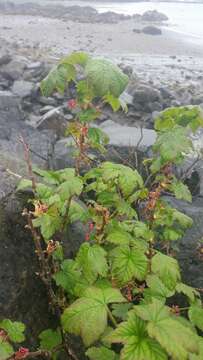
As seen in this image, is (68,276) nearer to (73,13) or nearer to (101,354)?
(101,354)

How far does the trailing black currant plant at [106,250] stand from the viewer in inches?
80.3

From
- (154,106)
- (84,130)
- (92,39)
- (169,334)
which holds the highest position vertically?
(84,130)

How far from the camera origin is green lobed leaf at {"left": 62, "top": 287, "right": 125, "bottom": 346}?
77.3 inches

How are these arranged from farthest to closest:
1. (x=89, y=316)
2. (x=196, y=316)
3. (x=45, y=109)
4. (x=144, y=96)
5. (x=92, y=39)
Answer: (x=92, y=39) → (x=144, y=96) → (x=45, y=109) → (x=196, y=316) → (x=89, y=316)

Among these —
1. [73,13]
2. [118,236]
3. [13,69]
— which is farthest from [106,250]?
[73,13]

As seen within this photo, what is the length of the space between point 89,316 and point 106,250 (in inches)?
26.7

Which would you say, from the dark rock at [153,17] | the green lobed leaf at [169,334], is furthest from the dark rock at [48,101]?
the dark rock at [153,17]

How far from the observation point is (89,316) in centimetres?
200

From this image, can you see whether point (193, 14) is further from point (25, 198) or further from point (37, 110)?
point (25, 198)

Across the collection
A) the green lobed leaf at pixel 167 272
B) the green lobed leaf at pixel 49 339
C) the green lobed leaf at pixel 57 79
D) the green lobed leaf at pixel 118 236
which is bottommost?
→ the green lobed leaf at pixel 49 339

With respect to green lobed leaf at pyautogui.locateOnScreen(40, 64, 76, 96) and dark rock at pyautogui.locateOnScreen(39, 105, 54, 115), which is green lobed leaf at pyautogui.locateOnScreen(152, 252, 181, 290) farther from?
dark rock at pyautogui.locateOnScreen(39, 105, 54, 115)

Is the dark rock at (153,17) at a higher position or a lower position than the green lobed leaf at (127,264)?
lower

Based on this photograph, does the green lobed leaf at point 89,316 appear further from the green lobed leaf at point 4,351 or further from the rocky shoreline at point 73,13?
the rocky shoreline at point 73,13

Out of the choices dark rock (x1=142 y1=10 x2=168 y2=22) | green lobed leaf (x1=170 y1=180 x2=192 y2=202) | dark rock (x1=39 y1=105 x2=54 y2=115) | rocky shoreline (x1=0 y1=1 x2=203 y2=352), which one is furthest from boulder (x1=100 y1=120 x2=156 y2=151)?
dark rock (x1=142 y1=10 x2=168 y2=22)
